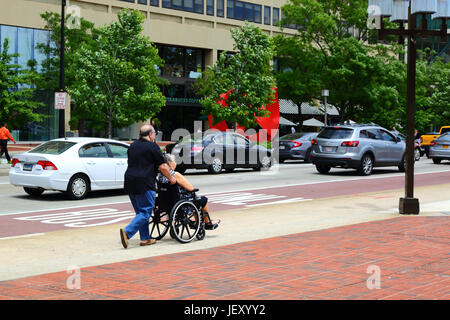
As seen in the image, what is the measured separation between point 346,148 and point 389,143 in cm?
235

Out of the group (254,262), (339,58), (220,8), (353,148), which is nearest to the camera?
(254,262)

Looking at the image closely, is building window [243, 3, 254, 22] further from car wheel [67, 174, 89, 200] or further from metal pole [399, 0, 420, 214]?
metal pole [399, 0, 420, 214]

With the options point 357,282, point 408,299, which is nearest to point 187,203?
point 357,282

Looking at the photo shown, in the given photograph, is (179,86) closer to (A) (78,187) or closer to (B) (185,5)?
(B) (185,5)

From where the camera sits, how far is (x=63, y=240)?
9688mm

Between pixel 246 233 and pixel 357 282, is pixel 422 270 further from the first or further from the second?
pixel 246 233

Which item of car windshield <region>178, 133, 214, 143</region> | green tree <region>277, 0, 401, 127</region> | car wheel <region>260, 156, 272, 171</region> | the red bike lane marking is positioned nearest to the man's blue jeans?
the red bike lane marking

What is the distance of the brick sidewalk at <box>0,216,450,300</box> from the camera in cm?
605

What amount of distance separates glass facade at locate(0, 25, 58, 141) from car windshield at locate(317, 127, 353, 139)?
2520cm

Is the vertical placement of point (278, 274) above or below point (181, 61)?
below

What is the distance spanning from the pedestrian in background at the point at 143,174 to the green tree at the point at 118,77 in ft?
74.1

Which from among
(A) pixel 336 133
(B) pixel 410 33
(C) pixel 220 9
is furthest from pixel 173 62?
(B) pixel 410 33

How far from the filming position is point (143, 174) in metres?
8.81

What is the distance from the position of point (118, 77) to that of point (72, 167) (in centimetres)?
1748
